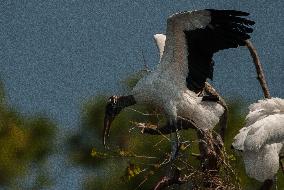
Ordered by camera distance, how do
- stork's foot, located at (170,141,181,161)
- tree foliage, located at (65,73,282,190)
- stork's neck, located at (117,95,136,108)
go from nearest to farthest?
1. stork's foot, located at (170,141,181,161)
2. stork's neck, located at (117,95,136,108)
3. tree foliage, located at (65,73,282,190)

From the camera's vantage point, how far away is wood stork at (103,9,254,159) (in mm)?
6595

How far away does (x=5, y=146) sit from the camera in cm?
1070

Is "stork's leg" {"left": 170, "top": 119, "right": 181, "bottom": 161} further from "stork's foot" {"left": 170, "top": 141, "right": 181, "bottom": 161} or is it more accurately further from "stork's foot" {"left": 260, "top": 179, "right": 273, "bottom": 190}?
"stork's foot" {"left": 260, "top": 179, "right": 273, "bottom": 190}

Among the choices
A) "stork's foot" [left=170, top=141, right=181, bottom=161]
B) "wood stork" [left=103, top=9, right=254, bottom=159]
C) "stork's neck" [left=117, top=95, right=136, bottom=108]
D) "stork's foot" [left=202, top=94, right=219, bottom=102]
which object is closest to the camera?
"stork's foot" [left=170, top=141, right=181, bottom=161]

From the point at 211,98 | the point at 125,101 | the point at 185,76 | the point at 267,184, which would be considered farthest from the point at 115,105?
the point at 267,184

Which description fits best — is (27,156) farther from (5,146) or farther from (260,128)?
(260,128)

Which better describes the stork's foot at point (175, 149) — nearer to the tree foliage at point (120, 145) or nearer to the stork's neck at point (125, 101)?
the stork's neck at point (125, 101)

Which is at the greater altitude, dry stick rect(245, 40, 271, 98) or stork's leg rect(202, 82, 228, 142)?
dry stick rect(245, 40, 271, 98)

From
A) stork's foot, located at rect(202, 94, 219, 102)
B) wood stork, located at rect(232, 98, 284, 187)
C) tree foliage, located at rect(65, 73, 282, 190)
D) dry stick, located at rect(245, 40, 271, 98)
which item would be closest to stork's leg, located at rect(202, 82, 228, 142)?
stork's foot, located at rect(202, 94, 219, 102)

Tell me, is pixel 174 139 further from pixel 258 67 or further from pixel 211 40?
pixel 258 67

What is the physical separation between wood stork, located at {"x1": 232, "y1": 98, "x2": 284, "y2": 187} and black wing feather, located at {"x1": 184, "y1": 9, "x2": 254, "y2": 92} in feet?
1.33

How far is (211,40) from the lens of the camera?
657cm

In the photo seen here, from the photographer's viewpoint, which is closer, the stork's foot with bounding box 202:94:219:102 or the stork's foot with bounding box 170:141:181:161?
the stork's foot with bounding box 170:141:181:161

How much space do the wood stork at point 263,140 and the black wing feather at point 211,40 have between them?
41 centimetres
